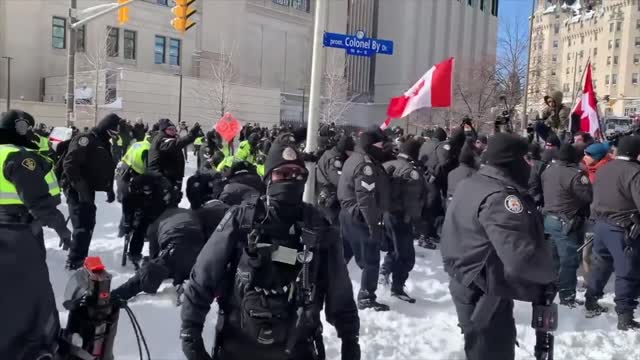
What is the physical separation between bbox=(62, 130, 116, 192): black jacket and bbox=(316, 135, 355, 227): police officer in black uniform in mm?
2956

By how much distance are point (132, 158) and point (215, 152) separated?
5.31 m

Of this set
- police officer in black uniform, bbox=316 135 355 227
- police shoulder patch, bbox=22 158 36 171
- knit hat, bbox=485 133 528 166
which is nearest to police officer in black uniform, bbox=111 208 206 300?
police shoulder patch, bbox=22 158 36 171

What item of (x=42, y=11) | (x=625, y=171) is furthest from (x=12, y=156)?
(x=42, y=11)

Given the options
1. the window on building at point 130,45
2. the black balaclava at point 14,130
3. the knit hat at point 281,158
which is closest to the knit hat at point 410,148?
the black balaclava at point 14,130

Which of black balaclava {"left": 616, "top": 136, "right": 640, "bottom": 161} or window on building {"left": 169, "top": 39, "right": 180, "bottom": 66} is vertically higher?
window on building {"left": 169, "top": 39, "right": 180, "bottom": 66}

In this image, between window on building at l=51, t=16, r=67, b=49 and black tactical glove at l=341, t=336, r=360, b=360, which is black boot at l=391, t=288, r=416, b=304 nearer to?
black tactical glove at l=341, t=336, r=360, b=360

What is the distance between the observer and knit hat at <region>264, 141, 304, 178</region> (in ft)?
10.4

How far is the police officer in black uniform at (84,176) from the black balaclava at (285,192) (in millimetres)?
4797

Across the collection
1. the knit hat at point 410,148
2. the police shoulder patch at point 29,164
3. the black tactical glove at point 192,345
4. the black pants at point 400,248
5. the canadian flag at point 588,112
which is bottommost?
the black pants at point 400,248

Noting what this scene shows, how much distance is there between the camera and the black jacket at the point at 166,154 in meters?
7.82

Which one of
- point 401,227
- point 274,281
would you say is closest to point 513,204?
point 274,281

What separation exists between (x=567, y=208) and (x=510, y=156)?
3570mm

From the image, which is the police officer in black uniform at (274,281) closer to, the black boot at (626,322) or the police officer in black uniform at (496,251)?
the police officer in black uniform at (496,251)

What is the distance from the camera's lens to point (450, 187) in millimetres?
9062
